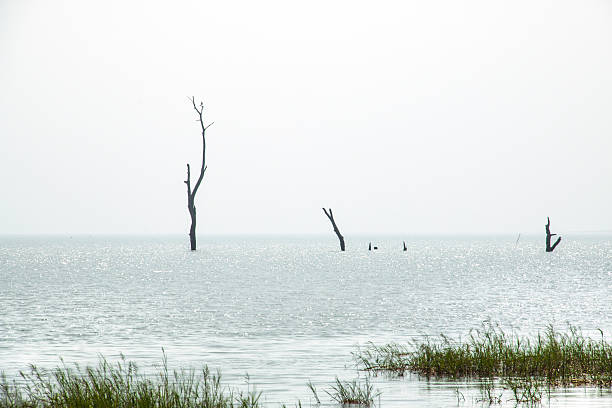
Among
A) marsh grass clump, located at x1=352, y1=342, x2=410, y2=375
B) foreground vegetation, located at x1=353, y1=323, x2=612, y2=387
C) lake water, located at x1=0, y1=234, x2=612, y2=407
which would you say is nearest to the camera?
foreground vegetation, located at x1=353, y1=323, x2=612, y2=387

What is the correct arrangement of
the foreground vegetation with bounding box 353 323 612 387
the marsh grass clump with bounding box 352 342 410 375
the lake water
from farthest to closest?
the lake water, the marsh grass clump with bounding box 352 342 410 375, the foreground vegetation with bounding box 353 323 612 387

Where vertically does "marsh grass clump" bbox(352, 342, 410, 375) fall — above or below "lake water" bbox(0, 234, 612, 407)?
above

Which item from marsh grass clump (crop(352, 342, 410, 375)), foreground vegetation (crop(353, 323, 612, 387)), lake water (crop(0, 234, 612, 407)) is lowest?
lake water (crop(0, 234, 612, 407))

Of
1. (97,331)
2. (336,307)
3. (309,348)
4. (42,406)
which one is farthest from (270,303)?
(42,406)

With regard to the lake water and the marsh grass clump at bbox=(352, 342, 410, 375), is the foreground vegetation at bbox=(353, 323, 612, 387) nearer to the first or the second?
the marsh grass clump at bbox=(352, 342, 410, 375)

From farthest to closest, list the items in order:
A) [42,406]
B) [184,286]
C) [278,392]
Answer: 1. [184,286]
2. [278,392]
3. [42,406]

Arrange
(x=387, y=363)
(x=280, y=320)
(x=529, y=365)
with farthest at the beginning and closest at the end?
(x=280, y=320), (x=387, y=363), (x=529, y=365)

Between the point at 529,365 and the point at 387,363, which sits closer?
the point at 529,365

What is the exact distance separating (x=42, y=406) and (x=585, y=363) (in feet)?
33.5

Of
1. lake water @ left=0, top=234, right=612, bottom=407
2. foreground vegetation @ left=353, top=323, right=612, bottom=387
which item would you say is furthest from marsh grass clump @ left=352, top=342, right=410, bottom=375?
lake water @ left=0, top=234, right=612, bottom=407

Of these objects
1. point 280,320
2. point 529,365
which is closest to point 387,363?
point 529,365

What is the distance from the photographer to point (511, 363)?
52.4 feet

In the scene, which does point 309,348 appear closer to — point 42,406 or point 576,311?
point 42,406

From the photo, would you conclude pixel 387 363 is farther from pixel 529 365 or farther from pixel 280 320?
pixel 280 320
